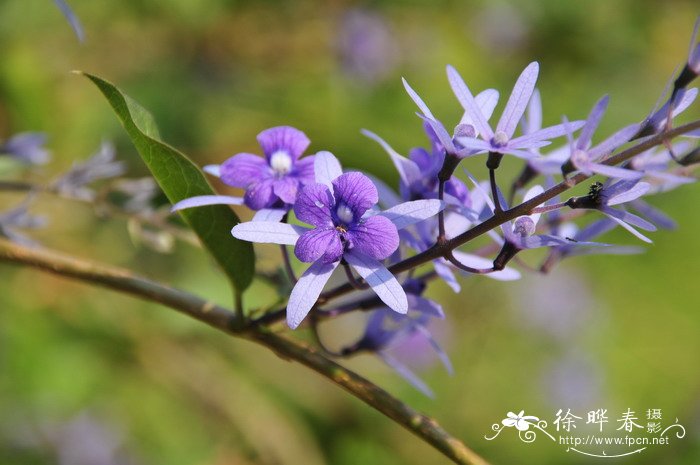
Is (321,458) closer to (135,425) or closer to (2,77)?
(135,425)

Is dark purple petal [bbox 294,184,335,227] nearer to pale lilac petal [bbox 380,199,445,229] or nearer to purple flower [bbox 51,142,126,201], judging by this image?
pale lilac petal [bbox 380,199,445,229]

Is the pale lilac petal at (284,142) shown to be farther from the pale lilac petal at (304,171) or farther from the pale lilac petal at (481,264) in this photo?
the pale lilac petal at (481,264)

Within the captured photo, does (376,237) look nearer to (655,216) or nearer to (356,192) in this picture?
(356,192)

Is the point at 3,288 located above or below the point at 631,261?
below

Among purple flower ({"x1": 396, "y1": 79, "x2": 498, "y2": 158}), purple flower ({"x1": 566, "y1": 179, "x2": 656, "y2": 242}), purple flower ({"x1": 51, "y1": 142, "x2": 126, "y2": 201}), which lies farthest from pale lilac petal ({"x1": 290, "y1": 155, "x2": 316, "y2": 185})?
purple flower ({"x1": 51, "y1": 142, "x2": 126, "y2": 201})

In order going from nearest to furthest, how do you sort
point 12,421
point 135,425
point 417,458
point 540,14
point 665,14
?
point 12,421 → point 135,425 → point 417,458 → point 540,14 → point 665,14

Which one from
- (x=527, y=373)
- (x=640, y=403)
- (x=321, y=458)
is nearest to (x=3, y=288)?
(x=321, y=458)

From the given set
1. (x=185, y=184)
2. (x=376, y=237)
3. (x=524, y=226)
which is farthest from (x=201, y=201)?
(x=524, y=226)
